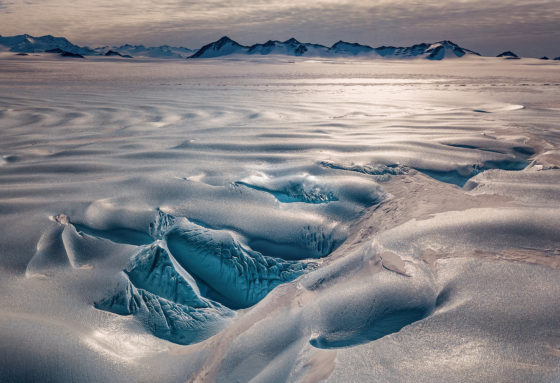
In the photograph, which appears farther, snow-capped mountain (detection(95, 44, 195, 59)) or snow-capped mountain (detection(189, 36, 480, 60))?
snow-capped mountain (detection(95, 44, 195, 59))

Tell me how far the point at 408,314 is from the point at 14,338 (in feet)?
3.18

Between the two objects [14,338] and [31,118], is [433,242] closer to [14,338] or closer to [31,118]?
[14,338]

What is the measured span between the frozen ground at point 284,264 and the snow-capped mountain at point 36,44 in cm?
15890

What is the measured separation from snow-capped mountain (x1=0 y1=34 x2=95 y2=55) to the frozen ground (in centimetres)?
15890

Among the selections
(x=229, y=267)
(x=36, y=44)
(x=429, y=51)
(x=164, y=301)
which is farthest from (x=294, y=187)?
(x=36, y=44)

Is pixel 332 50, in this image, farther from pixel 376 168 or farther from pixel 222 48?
pixel 376 168

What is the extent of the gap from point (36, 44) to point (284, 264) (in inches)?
7073

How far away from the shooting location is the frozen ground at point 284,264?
81 cm

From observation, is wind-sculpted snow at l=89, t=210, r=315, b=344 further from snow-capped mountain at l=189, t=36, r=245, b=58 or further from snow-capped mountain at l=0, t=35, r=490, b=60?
snow-capped mountain at l=189, t=36, r=245, b=58

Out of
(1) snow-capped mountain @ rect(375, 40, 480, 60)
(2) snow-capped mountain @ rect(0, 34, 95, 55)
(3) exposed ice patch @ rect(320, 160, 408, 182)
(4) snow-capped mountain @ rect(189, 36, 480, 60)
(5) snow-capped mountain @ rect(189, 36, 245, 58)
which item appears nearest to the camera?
(3) exposed ice patch @ rect(320, 160, 408, 182)

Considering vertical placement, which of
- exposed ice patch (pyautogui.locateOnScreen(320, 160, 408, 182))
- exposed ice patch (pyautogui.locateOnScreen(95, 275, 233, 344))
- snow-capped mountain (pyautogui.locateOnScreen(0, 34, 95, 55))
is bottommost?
exposed ice patch (pyautogui.locateOnScreen(95, 275, 233, 344))

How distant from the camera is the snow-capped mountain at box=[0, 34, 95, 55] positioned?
130375mm

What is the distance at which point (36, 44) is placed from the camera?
5531 inches

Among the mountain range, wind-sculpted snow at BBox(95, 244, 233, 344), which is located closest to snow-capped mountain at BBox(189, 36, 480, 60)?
the mountain range
